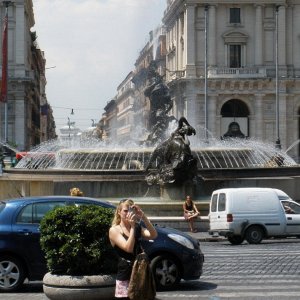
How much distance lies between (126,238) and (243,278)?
22.9ft

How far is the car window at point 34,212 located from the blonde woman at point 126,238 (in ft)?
17.3

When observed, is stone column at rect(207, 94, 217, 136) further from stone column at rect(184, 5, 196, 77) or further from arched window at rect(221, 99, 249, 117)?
stone column at rect(184, 5, 196, 77)

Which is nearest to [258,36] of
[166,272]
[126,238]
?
[166,272]

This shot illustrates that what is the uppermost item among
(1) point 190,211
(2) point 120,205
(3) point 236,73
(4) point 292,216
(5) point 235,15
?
(5) point 235,15

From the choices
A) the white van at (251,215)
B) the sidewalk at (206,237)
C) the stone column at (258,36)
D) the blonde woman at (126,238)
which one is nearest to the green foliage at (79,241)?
the blonde woman at (126,238)

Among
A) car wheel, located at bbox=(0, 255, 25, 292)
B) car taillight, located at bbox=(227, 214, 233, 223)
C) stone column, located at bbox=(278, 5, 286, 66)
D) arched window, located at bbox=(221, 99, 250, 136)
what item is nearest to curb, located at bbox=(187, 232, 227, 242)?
car taillight, located at bbox=(227, 214, 233, 223)

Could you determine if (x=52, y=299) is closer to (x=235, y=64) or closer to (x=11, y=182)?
(x=11, y=182)

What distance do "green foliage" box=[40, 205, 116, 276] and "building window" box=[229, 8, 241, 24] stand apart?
278 feet

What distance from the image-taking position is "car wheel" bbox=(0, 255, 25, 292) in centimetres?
1546

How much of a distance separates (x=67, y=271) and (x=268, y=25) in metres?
85.1

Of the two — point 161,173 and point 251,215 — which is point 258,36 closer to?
point 161,173

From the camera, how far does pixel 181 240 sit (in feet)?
50.7

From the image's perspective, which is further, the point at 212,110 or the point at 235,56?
the point at 235,56

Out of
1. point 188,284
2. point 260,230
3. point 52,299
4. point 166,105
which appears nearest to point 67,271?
point 52,299
